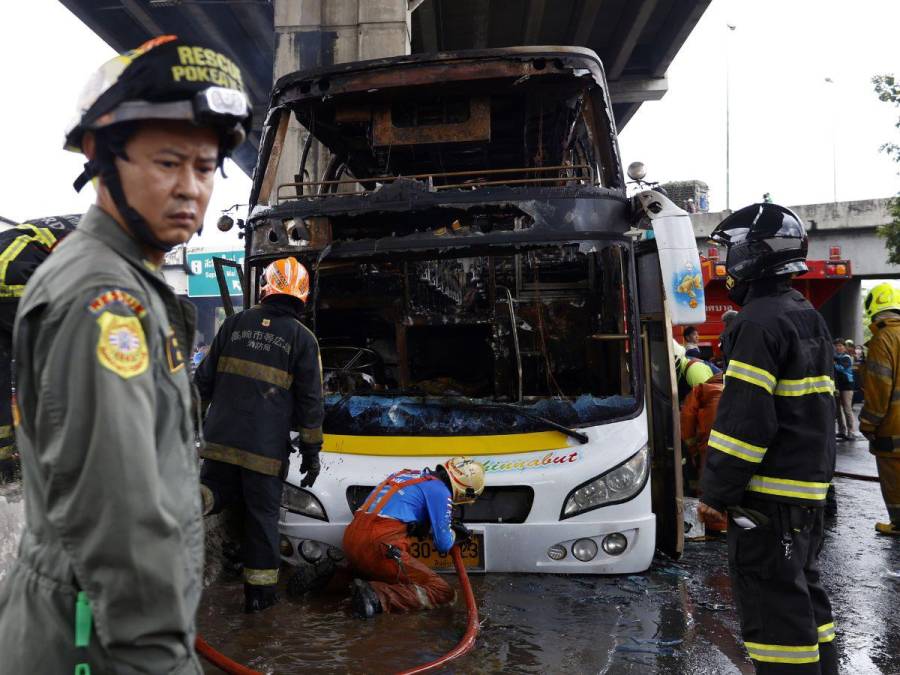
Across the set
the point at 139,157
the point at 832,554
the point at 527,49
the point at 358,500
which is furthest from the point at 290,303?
the point at 832,554

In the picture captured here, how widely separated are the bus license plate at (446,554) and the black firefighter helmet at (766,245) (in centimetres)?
194

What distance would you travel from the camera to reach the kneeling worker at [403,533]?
3.67 m

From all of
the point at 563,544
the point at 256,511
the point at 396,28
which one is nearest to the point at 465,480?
the point at 563,544

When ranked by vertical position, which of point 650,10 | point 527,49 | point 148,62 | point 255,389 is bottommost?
point 255,389

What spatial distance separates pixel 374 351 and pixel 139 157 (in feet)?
13.3

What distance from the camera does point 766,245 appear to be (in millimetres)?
2916

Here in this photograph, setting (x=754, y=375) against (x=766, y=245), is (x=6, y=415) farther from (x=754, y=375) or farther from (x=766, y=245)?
(x=766, y=245)

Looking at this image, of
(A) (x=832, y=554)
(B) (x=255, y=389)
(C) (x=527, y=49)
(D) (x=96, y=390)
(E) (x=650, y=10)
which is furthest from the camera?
(E) (x=650, y=10)

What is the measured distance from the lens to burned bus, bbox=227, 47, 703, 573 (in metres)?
3.94

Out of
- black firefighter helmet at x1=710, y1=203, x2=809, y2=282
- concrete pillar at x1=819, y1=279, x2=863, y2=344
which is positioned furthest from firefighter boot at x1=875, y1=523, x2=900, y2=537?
concrete pillar at x1=819, y1=279, x2=863, y2=344

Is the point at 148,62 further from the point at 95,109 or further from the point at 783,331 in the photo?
the point at 783,331

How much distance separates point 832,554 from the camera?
5078 mm

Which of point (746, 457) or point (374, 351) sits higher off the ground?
point (374, 351)

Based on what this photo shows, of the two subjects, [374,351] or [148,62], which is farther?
[374,351]
